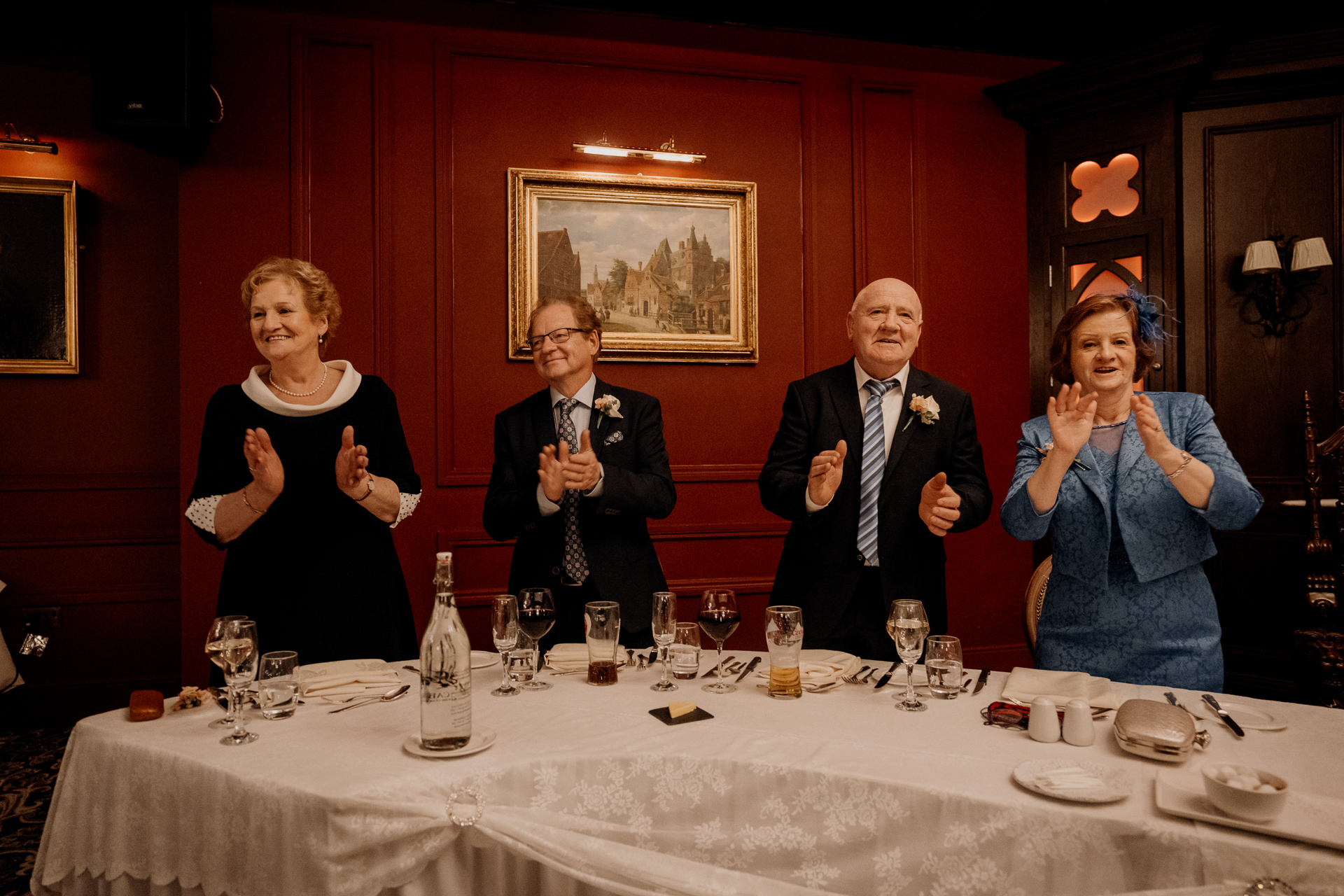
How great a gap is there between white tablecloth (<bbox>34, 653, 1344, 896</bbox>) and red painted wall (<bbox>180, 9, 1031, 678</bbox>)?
2.35 metres

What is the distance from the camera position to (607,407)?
2.37 m

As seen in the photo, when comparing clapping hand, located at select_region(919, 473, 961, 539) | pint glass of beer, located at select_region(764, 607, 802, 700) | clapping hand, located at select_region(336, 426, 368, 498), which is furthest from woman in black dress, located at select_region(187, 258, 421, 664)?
clapping hand, located at select_region(919, 473, 961, 539)

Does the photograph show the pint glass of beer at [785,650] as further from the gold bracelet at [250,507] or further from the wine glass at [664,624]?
the gold bracelet at [250,507]

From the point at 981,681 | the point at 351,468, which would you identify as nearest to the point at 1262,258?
the point at 981,681

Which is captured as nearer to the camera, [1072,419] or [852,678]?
[852,678]

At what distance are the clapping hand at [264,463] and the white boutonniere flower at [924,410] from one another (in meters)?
1.70

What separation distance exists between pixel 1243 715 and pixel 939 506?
2.50ft

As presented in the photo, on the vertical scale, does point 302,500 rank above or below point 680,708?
above

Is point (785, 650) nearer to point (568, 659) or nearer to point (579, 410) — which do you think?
point (568, 659)

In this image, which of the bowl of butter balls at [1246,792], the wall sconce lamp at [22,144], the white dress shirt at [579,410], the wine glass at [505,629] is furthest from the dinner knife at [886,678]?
the wall sconce lamp at [22,144]

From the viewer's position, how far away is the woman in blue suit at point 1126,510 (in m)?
1.83

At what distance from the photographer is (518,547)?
2.31 metres

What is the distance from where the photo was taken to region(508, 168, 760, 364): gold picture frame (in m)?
3.76

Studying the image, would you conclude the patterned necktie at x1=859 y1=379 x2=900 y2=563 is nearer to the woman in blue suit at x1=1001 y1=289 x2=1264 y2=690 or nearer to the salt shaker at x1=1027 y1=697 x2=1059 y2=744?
the woman in blue suit at x1=1001 y1=289 x2=1264 y2=690
